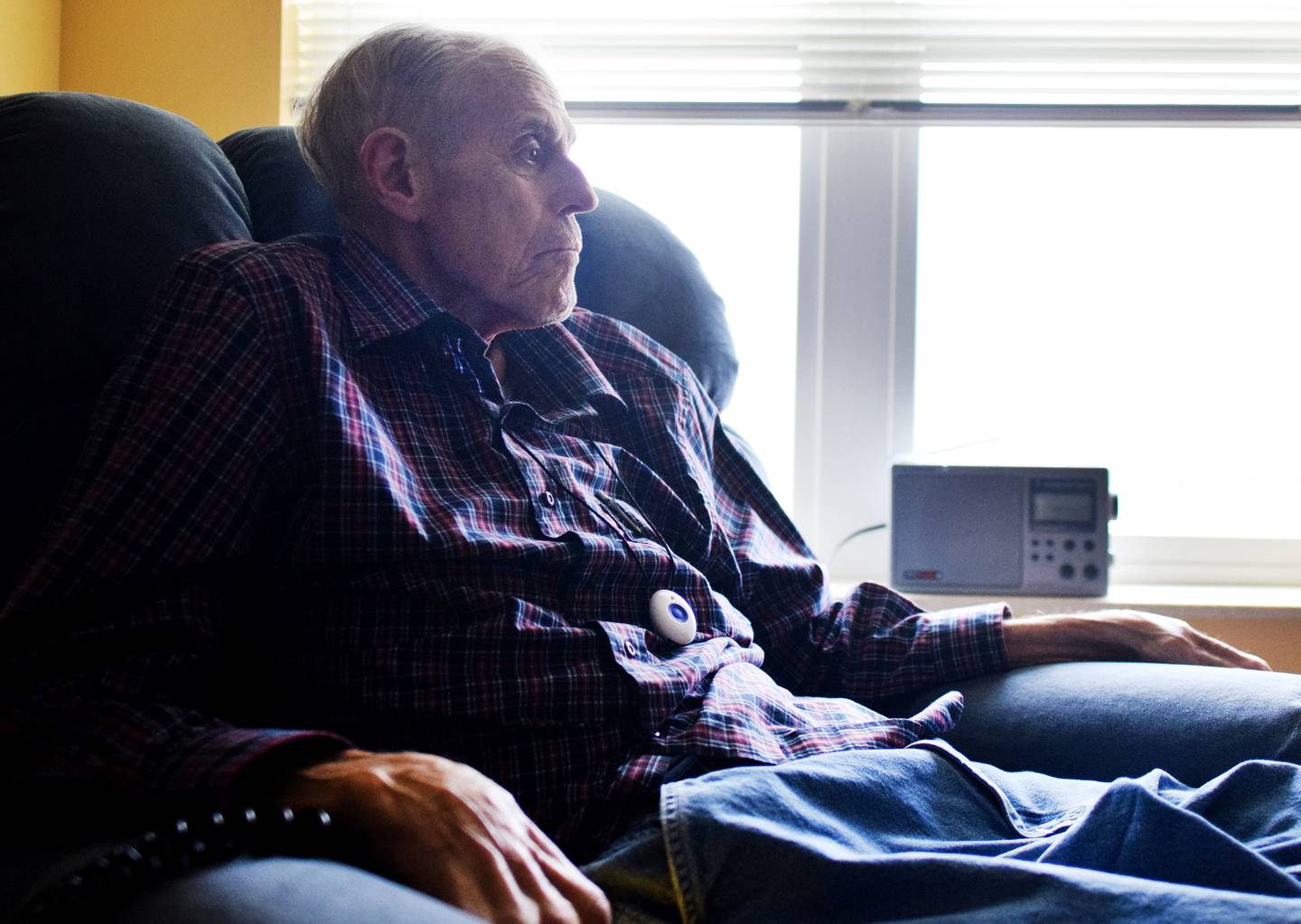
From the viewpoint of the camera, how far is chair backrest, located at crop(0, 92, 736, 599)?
41.2 inches

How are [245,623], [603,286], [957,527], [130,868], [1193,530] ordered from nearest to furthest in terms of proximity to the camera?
1. [130,868]
2. [245,623]
3. [603,286]
4. [957,527]
5. [1193,530]

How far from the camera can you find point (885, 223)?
2.08 metres

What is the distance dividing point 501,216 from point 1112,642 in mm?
781

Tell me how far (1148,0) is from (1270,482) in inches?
34.3

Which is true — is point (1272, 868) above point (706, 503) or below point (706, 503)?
below

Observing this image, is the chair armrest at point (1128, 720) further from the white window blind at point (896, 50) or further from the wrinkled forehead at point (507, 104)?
the white window blind at point (896, 50)

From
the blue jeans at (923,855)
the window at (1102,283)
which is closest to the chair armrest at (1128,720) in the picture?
the blue jeans at (923,855)

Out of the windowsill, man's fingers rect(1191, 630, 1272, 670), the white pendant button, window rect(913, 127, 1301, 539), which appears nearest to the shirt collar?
the white pendant button

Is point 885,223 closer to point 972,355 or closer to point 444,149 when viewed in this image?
point 972,355

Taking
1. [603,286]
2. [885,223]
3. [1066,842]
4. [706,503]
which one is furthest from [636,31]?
[1066,842]

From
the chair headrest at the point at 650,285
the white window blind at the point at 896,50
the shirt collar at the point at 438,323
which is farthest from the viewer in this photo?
the white window blind at the point at 896,50

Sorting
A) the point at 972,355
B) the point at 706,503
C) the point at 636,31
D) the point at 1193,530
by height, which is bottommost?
the point at 1193,530

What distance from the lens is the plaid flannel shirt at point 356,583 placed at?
796 millimetres

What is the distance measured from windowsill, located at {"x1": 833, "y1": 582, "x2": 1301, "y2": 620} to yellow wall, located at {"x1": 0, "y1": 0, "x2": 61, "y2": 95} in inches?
59.7
